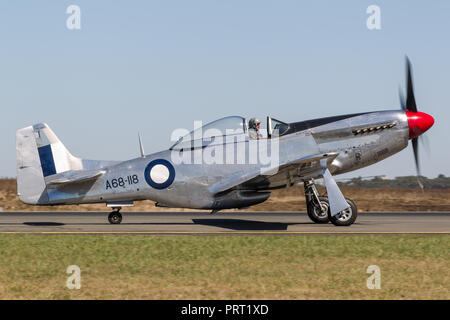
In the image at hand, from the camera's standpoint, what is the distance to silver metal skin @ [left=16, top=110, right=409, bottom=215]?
1673cm

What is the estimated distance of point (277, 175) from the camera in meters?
16.5

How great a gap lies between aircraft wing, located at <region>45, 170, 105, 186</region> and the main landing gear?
19.5 ft

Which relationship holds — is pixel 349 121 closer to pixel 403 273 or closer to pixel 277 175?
pixel 277 175

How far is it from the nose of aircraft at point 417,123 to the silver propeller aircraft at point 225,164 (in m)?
0.03

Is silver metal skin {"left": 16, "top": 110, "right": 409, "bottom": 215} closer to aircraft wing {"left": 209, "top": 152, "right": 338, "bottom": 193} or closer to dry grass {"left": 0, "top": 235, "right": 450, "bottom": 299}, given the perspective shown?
aircraft wing {"left": 209, "top": 152, "right": 338, "bottom": 193}

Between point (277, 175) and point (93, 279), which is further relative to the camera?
point (277, 175)

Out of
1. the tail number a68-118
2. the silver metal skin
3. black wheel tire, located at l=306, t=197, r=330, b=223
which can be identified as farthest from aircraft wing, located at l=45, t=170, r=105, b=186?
black wheel tire, located at l=306, t=197, r=330, b=223

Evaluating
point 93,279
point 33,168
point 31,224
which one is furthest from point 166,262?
point 31,224

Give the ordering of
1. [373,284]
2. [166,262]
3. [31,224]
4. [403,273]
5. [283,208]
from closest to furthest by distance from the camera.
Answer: [373,284] → [403,273] → [166,262] → [31,224] → [283,208]

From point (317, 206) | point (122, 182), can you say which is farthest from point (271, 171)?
point (122, 182)

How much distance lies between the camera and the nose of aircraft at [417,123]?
17.1m

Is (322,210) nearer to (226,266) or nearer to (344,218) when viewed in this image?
(344,218)
